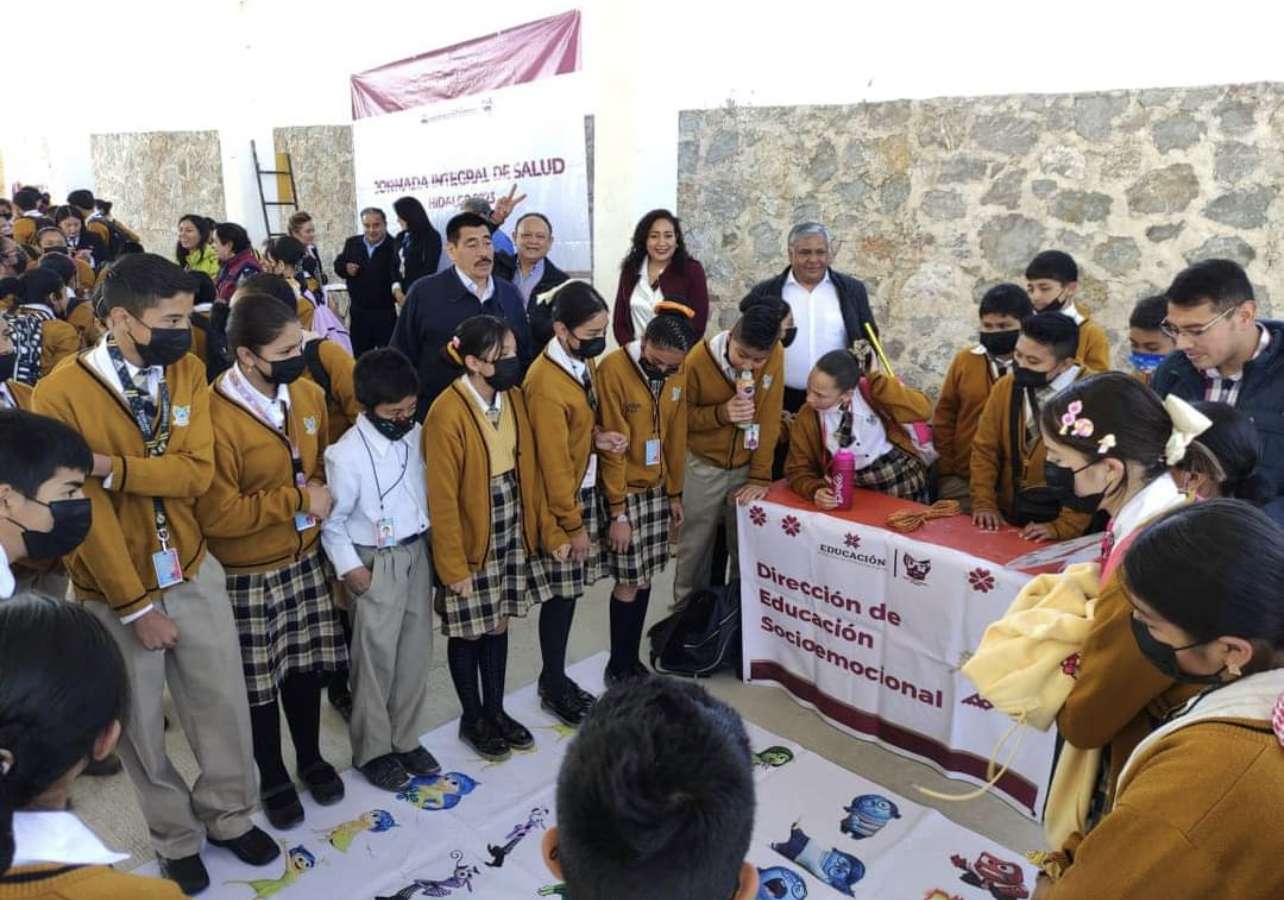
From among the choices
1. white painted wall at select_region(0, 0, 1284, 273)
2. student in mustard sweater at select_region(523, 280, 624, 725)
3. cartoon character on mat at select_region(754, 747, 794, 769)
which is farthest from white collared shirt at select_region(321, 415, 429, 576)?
white painted wall at select_region(0, 0, 1284, 273)

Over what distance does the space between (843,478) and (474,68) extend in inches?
176

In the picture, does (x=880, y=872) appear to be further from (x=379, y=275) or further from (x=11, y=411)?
(x=379, y=275)

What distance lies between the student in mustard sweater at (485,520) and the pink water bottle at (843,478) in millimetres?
957

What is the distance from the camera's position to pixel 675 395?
3088mm

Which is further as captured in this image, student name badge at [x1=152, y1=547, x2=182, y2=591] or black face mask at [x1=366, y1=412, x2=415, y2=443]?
black face mask at [x1=366, y1=412, x2=415, y2=443]

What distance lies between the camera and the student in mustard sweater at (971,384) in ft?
10.3

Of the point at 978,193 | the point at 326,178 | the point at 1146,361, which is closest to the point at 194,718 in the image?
the point at 1146,361

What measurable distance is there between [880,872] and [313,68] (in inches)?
321

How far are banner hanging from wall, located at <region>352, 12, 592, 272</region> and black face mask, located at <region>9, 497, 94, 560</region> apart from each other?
159 inches

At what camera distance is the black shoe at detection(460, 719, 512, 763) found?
2.86m

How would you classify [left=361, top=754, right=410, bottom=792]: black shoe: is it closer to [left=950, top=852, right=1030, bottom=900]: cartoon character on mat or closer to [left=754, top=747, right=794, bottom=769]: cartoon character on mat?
[left=754, top=747, right=794, bottom=769]: cartoon character on mat

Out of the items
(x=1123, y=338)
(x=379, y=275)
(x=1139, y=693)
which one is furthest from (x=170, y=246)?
(x=1139, y=693)

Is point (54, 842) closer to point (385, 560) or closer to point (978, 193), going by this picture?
point (385, 560)

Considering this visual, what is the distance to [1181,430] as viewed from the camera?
1664mm
